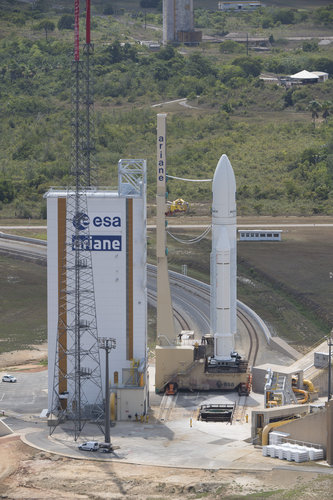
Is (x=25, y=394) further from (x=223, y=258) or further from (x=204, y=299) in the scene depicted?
(x=204, y=299)

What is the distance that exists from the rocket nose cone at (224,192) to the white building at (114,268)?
1141 centimetres

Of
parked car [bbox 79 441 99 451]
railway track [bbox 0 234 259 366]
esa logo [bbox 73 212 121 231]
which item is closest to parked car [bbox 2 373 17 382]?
esa logo [bbox 73 212 121 231]

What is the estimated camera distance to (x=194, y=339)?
5027 inches

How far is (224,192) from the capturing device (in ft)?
392

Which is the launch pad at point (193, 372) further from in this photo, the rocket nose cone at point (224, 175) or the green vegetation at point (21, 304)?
the green vegetation at point (21, 304)

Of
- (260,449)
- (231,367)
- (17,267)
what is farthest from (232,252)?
(17,267)

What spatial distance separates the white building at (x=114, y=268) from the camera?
11019cm

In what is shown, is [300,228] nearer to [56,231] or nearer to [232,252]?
[232,252]

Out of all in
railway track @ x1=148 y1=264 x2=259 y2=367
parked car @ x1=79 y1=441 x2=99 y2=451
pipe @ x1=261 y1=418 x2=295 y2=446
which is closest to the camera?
parked car @ x1=79 y1=441 x2=99 y2=451

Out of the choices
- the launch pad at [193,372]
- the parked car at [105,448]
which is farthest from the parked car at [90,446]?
the launch pad at [193,372]

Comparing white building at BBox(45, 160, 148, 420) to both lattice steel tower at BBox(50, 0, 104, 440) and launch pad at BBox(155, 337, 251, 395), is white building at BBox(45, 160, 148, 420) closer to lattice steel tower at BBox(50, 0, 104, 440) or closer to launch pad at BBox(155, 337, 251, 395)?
lattice steel tower at BBox(50, 0, 104, 440)

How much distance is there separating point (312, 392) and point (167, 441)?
19265 millimetres

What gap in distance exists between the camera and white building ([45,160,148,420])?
362 feet

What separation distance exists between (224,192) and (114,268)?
1549 centimetres
